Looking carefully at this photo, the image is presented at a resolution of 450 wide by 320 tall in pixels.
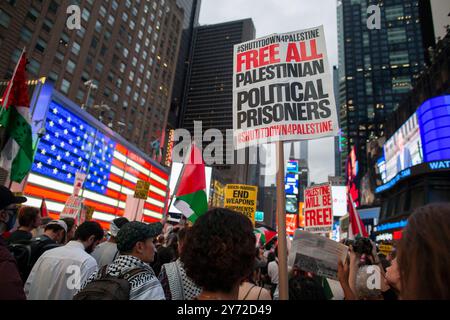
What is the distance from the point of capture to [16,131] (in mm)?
7156

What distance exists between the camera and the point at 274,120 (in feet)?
13.3

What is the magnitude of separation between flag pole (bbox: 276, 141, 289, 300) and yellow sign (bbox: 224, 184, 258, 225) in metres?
7.33

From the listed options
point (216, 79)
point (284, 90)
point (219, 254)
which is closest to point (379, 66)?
point (216, 79)

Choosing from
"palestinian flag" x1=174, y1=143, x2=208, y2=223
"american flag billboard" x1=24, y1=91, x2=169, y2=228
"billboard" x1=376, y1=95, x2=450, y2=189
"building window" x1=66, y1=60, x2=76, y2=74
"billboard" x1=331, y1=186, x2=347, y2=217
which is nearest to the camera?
"palestinian flag" x1=174, y1=143, x2=208, y2=223

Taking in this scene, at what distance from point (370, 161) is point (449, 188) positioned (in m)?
37.4

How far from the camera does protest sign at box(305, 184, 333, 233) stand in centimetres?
741

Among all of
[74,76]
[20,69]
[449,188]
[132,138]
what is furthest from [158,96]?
[20,69]

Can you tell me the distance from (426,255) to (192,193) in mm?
7633

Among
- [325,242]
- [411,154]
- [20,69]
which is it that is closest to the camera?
[325,242]

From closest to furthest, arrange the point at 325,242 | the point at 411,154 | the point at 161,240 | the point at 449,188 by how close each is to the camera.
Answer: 1. the point at 325,242
2. the point at 161,240
3. the point at 449,188
4. the point at 411,154

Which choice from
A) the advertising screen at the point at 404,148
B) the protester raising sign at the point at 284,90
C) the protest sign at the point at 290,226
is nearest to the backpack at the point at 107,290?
the protester raising sign at the point at 284,90

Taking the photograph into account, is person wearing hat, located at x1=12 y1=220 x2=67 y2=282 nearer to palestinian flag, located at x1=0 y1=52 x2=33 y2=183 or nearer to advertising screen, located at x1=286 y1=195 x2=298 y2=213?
palestinian flag, located at x1=0 y1=52 x2=33 y2=183

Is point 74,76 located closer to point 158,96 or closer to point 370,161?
point 158,96

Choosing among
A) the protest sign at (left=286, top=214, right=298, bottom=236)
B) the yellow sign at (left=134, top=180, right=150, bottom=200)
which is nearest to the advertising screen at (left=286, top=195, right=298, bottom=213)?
the protest sign at (left=286, top=214, right=298, bottom=236)
